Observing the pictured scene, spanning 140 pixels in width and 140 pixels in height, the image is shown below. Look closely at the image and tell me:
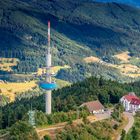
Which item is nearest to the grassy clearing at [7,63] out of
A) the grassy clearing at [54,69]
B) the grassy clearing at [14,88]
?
the grassy clearing at [54,69]

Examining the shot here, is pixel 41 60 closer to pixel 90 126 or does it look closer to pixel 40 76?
pixel 40 76

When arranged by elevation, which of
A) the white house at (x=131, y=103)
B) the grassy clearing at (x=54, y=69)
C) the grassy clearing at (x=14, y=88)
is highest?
the white house at (x=131, y=103)

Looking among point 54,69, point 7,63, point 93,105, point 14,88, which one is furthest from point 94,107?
point 7,63

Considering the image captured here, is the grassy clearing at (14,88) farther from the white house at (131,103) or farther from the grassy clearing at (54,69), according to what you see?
the white house at (131,103)

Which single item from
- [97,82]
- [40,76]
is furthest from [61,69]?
[97,82]

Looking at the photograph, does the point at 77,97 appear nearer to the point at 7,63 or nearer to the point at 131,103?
the point at 131,103

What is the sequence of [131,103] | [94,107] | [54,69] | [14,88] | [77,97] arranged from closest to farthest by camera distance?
1. [94,107]
2. [131,103]
3. [77,97]
4. [14,88]
5. [54,69]
